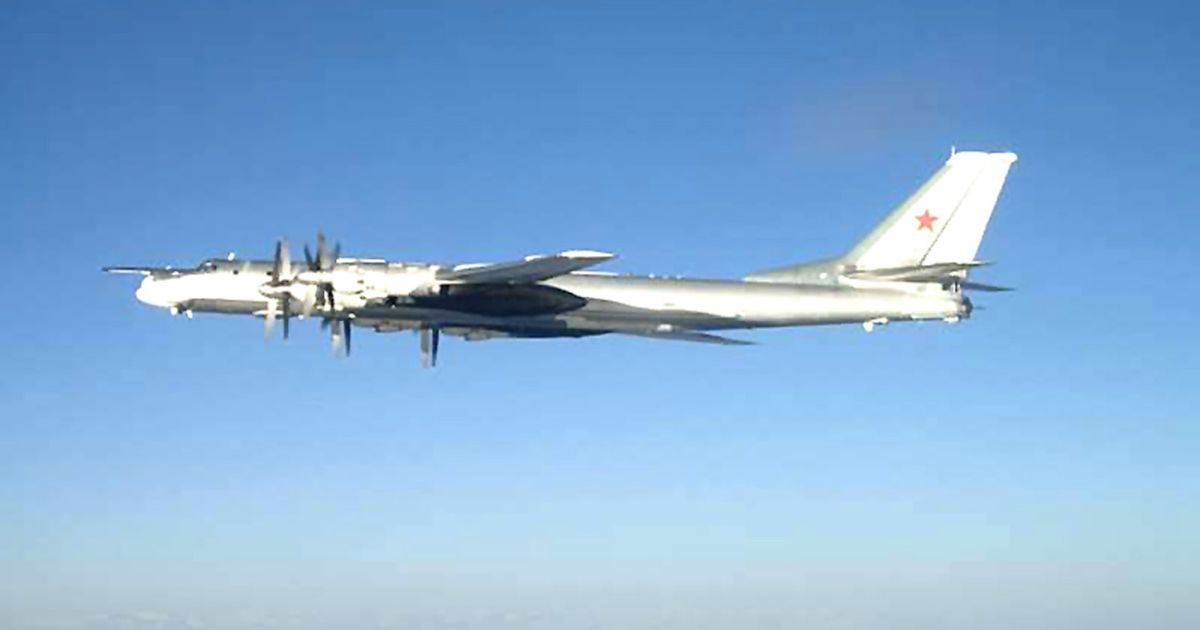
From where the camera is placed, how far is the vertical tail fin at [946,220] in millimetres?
44750

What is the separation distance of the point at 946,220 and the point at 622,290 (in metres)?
12.2

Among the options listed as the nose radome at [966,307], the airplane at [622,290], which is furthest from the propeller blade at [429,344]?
the nose radome at [966,307]

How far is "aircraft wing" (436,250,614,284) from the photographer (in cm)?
3734

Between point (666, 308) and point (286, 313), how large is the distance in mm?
12934

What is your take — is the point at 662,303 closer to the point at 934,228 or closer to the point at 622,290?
the point at 622,290

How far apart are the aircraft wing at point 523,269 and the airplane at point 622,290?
2.8 inches

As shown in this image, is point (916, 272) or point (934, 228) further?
point (934, 228)

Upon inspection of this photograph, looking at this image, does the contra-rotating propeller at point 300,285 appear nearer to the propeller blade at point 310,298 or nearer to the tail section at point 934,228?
the propeller blade at point 310,298

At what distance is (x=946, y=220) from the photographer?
149 ft

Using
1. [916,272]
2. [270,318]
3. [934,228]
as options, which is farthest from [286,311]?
[934,228]

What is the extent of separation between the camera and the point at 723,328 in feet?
144

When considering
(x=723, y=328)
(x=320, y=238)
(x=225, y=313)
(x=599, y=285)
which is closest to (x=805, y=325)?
(x=723, y=328)

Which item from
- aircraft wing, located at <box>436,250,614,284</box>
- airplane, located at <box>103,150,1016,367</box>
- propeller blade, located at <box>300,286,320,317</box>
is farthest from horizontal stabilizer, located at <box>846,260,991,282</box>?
propeller blade, located at <box>300,286,320,317</box>

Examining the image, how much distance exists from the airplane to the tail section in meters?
0.04
